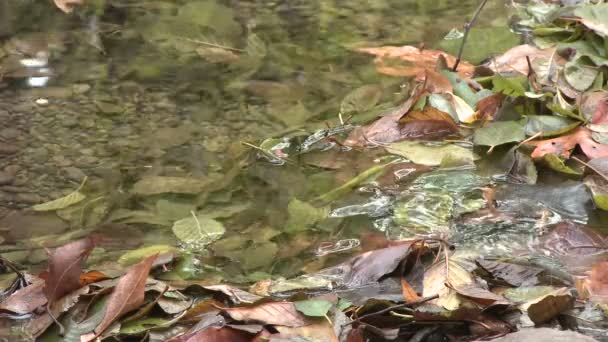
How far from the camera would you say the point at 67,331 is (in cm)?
104

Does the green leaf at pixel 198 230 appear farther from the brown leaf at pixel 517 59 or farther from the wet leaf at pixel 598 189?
the brown leaf at pixel 517 59

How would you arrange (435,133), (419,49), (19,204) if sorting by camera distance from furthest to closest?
(419,49) → (435,133) → (19,204)

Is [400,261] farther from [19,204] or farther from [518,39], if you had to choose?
[518,39]

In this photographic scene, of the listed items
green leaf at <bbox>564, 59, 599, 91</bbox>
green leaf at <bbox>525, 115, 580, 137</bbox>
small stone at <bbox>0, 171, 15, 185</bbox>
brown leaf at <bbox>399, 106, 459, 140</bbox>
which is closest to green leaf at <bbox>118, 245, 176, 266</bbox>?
small stone at <bbox>0, 171, 15, 185</bbox>

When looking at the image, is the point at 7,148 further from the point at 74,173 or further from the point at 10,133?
the point at 74,173

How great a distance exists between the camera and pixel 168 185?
4.71 feet

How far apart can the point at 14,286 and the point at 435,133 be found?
870 mm

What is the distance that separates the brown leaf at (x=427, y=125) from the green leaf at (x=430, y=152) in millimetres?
36

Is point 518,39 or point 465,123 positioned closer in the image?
point 465,123

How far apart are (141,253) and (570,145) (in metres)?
0.80

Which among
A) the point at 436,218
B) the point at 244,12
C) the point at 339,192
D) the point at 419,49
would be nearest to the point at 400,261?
the point at 436,218

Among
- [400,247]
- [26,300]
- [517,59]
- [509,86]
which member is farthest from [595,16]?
[26,300]

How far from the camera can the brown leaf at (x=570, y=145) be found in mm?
1415

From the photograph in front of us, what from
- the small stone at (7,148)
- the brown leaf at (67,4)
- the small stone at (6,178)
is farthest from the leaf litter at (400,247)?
the brown leaf at (67,4)
